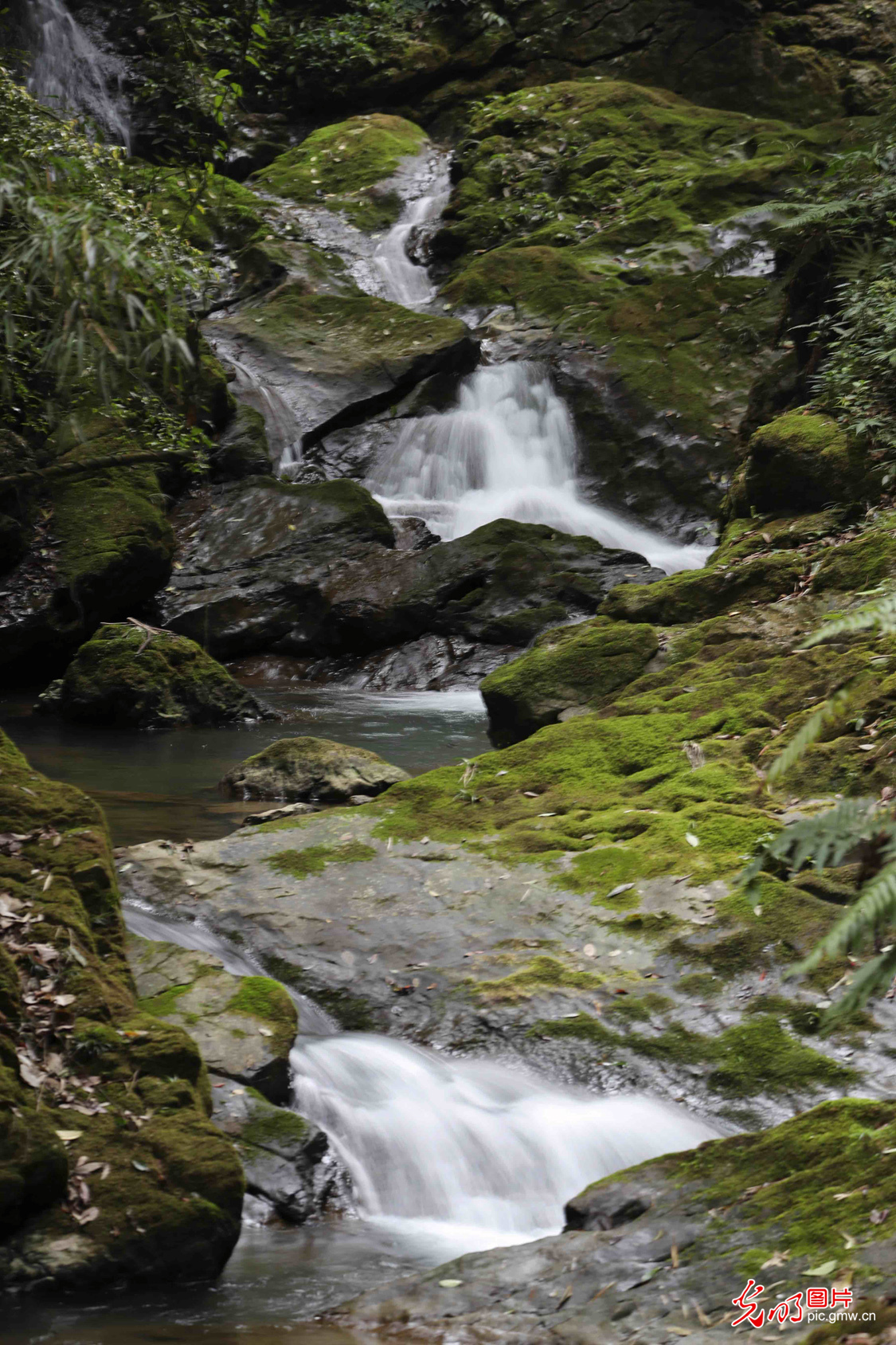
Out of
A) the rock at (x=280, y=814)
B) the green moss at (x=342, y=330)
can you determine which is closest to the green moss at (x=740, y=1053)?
the rock at (x=280, y=814)

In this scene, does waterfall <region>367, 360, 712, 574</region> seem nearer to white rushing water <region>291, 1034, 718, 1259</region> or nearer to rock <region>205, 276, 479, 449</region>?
rock <region>205, 276, 479, 449</region>

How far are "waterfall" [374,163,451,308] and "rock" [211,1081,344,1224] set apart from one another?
760 inches

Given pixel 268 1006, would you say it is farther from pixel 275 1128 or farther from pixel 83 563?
pixel 83 563

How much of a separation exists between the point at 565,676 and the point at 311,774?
84.3 inches

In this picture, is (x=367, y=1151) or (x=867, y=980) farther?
(x=367, y=1151)

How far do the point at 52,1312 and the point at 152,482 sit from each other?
43.8 ft

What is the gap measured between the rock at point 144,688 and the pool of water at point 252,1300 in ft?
28.0

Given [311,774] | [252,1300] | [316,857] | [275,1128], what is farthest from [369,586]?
[252,1300]

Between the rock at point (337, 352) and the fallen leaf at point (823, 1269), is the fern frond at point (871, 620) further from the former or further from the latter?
the rock at point (337, 352)

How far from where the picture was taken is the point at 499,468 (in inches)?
702

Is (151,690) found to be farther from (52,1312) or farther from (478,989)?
(52,1312)

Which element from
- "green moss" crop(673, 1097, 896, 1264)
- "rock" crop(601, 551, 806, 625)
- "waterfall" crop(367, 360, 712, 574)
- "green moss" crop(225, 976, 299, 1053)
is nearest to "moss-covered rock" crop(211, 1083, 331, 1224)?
"green moss" crop(225, 976, 299, 1053)

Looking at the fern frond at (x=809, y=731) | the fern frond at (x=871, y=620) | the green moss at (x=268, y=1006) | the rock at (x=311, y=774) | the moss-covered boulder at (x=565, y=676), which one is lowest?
the rock at (x=311, y=774)

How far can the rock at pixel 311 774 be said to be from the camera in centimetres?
892
